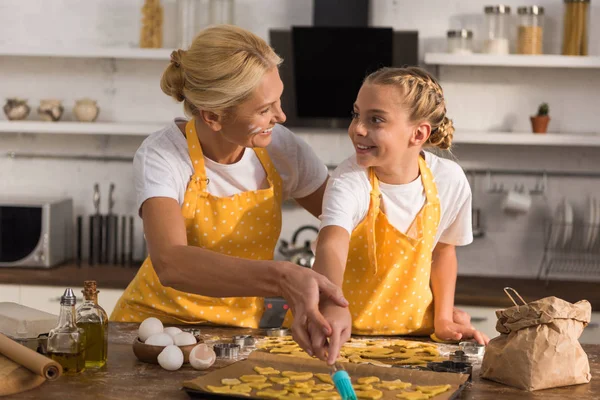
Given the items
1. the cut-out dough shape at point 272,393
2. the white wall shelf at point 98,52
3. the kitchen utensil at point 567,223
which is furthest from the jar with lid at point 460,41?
the cut-out dough shape at point 272,393

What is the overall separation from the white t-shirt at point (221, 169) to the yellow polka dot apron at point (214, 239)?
3 centimetres

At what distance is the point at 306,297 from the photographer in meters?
1.59

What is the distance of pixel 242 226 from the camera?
7.04 ft

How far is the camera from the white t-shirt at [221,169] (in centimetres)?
201

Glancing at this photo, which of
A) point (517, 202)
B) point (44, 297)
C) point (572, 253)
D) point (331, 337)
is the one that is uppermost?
point (331, 337)

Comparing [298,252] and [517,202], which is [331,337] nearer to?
[298,252]

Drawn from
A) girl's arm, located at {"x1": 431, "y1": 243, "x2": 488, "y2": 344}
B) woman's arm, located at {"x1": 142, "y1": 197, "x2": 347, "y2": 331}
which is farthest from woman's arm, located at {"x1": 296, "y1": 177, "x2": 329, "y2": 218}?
woman's arm, located at {"x1": 142, "y1": 197, "x2": 347, "y2": 331}

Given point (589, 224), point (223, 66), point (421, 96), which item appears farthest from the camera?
point (589, 224)

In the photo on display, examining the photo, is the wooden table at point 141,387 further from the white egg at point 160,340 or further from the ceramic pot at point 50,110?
the ceramic pot at point 50,110

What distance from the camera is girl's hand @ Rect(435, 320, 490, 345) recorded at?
1.95m

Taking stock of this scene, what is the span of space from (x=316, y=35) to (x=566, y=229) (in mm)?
1411

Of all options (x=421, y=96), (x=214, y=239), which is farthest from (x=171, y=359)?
(x=421, y=96)

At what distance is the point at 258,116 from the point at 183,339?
0.58 metres

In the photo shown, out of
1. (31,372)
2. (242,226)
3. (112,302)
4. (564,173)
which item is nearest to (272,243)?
(242,226)
